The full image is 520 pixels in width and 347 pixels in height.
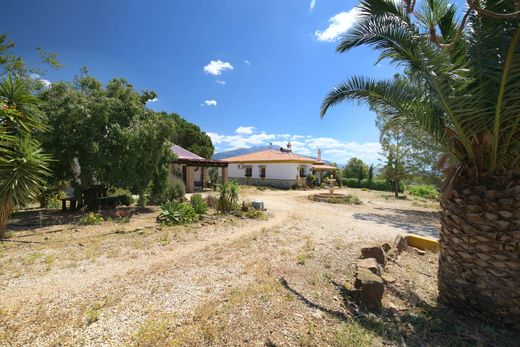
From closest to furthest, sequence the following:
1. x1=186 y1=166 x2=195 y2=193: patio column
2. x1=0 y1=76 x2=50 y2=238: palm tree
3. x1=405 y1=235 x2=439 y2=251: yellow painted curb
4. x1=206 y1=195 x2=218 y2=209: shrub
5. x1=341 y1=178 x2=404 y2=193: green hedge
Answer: x1=0 y1=76 x2=50 y2=238: palm tree → x1=405 y1=235 x2=439 y2=251: yellow painted curb → x1=206 y1=195 x2=218 y2=209: shrub → x1=186 y1=166 x2=195 y2=193: patio column → x1=341 y1=178 x2=404 y2=193: green hedge

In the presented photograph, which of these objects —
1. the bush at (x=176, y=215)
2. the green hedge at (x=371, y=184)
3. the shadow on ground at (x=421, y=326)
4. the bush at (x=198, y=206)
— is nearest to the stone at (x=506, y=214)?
the shadow on ground at (x=421, y=326)

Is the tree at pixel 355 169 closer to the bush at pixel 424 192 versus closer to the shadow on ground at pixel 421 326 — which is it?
the bush at pixel 424 192

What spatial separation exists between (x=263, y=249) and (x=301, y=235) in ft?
6.86

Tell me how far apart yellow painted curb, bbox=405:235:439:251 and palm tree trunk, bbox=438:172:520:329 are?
154 inches

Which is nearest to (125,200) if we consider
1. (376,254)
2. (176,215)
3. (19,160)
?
(176,215)

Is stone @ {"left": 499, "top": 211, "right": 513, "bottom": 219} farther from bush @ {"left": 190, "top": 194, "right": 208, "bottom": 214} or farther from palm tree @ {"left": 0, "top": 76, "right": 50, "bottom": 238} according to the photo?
palm tree @ {"left": 0, "top": 76, "right": 50, "bottom": 238}

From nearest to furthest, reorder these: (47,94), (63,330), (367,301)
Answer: (63,330) < (367,301) < (47,94)

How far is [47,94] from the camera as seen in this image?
9977 millimetres

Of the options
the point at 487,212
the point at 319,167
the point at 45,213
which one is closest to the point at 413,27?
the point at 487,212

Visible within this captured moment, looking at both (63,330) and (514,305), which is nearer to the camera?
(63,330)

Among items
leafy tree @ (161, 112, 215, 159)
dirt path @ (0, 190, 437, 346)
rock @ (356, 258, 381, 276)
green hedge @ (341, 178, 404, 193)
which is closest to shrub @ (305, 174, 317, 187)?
green hedge @ (341, 178, 404, 193)

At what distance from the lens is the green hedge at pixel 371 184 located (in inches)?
1230

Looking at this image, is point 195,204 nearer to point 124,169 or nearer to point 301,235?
point 124,169

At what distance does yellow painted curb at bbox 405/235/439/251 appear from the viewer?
7330 mm
